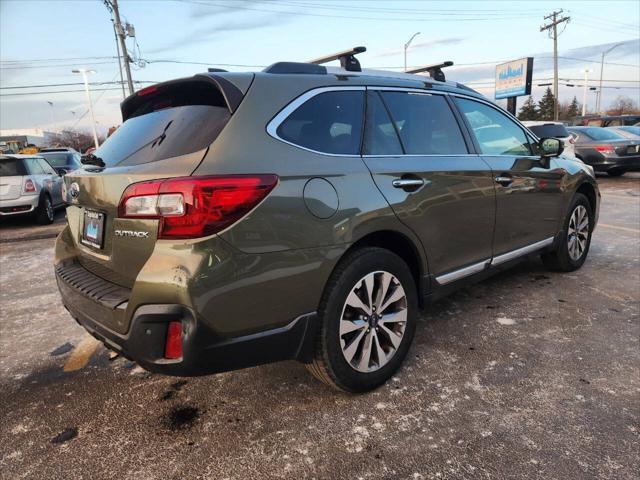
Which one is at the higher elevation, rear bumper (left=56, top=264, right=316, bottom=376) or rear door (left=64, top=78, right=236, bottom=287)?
rear door (left=64, top=78, right=236, bottom=287)

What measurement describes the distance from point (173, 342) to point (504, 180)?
2652mm

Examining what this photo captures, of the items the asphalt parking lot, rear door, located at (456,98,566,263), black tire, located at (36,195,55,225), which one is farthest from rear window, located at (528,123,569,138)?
black tire, located at (36,195,55,225)

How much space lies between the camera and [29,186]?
9039 millimetres

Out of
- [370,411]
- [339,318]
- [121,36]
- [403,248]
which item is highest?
[121,36]

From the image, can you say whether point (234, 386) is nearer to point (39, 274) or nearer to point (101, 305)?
point (101, 305)

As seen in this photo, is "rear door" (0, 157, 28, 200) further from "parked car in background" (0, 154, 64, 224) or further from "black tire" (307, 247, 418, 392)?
"black tire" (307, 247, 418, 392)

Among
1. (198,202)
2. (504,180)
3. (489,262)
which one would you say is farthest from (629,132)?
(198,202)

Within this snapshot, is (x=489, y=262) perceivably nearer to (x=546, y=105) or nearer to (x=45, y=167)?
(x=45, y=167)

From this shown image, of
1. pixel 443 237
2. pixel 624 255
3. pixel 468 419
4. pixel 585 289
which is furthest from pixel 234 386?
pixel 624 255

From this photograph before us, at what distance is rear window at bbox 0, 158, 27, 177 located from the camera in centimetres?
891

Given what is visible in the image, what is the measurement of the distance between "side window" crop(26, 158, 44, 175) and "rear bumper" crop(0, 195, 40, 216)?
0.58 m

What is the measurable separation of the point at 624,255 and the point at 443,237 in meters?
3.60

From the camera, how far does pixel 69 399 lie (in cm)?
268

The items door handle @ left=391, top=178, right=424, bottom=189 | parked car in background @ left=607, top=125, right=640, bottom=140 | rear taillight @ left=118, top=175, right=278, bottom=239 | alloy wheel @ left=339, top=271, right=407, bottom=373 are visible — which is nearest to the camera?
rear taillight @ left=118, top=175, right=278, bottom=239
